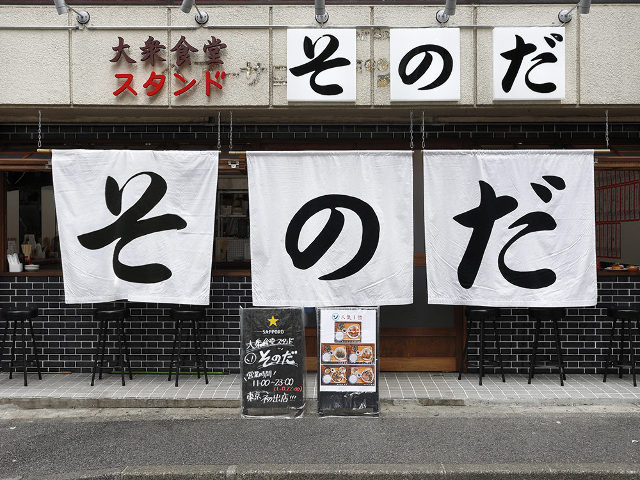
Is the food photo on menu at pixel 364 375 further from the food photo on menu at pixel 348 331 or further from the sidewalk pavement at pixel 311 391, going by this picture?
the sidewalk pavement at pixel 311 391

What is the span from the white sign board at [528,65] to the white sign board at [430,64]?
0.59 m

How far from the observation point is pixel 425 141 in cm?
905

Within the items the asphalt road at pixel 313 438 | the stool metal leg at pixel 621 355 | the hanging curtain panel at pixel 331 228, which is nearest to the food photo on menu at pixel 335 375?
the asphalt road at pixel 313 438

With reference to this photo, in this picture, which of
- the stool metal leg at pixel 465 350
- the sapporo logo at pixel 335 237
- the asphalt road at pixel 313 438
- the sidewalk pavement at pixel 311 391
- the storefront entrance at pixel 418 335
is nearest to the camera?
the asphalt road at pixel 313 438

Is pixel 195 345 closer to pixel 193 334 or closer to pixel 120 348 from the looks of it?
pixel 193 334

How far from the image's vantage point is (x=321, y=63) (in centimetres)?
809

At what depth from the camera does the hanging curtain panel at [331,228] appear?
7945 millimetres

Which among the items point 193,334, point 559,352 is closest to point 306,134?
point 193,334

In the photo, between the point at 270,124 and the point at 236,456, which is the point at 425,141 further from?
the point at 236,456

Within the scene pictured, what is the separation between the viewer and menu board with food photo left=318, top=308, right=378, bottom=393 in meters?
7.14

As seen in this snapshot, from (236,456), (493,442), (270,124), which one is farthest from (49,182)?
(493,442)

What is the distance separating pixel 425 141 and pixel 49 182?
598 cm

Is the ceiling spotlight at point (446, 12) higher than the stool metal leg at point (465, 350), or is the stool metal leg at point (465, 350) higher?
the ceiling spotlight at point (446, 12)

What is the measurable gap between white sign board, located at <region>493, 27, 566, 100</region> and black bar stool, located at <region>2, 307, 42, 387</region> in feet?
24.1
